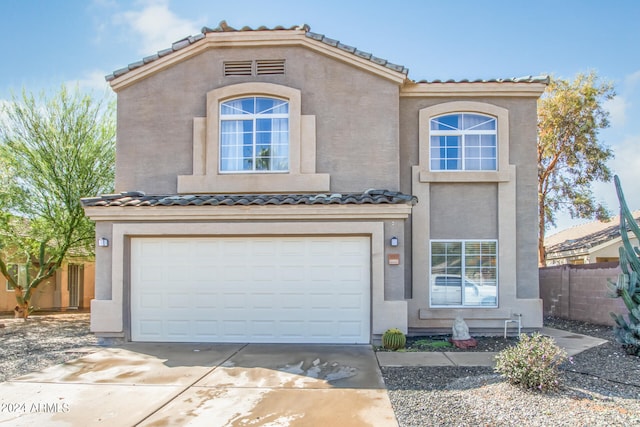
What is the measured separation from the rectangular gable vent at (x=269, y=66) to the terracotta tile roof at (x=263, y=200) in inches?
134

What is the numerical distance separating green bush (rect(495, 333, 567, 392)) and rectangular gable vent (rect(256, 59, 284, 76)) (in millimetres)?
8864

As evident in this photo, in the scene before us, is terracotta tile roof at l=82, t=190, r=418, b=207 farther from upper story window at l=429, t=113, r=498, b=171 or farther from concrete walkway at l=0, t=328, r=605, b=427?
concrete walkway at l=0, t=328, r=605, b=427

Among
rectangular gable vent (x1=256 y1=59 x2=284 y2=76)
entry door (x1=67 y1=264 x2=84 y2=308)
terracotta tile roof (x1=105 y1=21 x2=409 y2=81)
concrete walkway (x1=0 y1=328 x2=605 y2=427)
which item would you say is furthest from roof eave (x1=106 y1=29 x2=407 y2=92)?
entry door (x1=67 y1=264 x2=84 y2=308)

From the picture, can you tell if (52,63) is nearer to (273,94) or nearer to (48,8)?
(48,8)

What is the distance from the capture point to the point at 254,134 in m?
12.2

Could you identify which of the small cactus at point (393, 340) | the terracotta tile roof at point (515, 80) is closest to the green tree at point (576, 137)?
the terracotta tile roof at point (515, 80)

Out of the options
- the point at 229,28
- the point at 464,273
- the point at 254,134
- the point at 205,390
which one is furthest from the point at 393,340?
the point at 229,28

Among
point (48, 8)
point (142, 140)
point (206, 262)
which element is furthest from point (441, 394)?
point (48, 8)

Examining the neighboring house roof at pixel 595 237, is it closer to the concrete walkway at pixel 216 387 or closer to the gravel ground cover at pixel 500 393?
the gravel ground cover at pixel 500 393

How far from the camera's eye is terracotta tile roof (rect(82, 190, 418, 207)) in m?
10.6

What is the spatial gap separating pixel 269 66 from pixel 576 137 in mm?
15559

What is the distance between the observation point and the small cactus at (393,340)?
10.1 m

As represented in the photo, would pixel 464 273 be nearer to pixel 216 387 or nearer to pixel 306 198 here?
pixel 306 198

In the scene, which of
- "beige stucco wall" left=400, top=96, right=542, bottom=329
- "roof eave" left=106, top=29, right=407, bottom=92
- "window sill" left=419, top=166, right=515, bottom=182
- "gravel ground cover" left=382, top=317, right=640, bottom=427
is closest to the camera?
"gravel ground cover" left=382, top=317, right=640, bottom=427
